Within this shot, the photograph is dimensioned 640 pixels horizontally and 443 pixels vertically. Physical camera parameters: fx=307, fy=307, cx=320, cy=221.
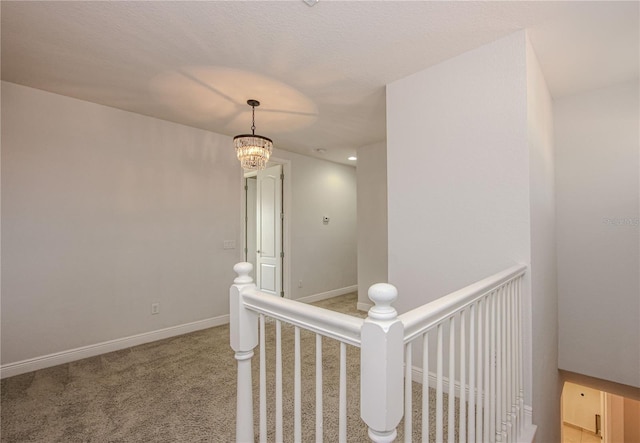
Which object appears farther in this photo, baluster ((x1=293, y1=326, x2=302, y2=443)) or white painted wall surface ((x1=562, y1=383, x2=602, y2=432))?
white painted wall surface ((x1=562, y1=383, x2=602, y2=432))

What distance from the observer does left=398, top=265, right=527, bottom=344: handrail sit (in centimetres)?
85

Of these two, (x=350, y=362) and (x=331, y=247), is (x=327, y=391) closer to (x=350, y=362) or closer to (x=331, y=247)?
(x=350, y=362)

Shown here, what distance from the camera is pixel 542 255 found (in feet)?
7.20

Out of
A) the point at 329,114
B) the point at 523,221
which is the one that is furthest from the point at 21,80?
the point at 523,221

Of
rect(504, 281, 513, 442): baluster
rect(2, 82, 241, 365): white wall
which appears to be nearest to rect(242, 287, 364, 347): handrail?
rect(504, 281, 513, 442): baluster

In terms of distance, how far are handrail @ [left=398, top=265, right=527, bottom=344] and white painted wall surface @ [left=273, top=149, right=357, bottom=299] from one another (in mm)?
3672

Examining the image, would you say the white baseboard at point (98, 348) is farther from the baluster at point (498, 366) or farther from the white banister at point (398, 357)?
the baluster at point (498, 366)

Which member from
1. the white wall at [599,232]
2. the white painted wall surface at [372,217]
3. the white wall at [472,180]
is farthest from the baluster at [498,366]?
the white painted wall surface at [372,217]

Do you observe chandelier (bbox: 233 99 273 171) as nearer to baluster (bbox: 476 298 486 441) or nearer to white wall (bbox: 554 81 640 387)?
baluster (bbox: 476 298 486 441)

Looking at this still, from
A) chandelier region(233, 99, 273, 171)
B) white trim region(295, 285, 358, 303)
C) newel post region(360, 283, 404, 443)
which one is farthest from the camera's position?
white trim region(295, 285, 358, 303)

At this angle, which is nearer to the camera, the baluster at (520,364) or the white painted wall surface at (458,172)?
the baluster at (520,364)

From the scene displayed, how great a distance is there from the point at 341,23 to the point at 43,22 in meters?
1.77

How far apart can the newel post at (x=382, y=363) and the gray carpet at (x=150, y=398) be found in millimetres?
1251

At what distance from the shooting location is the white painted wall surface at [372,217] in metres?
4.30
